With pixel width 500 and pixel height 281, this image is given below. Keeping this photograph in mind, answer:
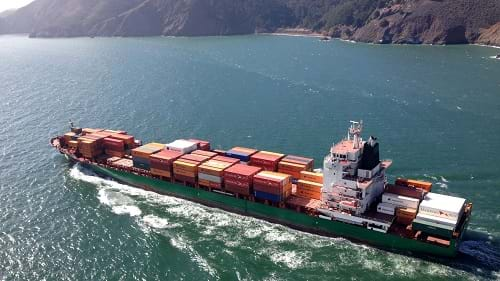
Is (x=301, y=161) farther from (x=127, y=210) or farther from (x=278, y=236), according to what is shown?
(x=127, y=210)

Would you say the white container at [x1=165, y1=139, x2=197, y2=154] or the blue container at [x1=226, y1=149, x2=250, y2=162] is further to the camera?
the white container at [x1=165, y1=139, x2=197, y2=154]

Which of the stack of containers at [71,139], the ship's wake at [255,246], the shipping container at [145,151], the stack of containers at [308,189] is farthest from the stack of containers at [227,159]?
the stack of containers at [71,139]

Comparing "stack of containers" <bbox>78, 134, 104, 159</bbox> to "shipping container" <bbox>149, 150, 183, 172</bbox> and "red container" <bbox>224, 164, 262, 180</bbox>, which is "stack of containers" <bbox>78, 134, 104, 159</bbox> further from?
"red container" <bbox>224, 164, 262, 180</bbox>

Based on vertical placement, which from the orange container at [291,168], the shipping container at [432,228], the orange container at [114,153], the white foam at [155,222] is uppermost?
the orange container at [291,168]

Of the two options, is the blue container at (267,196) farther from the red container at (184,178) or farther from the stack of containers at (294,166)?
the red container at (184,178)

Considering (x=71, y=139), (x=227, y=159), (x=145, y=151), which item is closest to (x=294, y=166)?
(x=227, y=159)

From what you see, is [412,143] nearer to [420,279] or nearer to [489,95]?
[420,279]

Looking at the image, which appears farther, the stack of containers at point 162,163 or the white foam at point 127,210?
the stack of containers at point 162,163

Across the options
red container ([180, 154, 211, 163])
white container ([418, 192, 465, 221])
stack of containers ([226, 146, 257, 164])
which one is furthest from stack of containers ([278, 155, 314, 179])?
white container ([418, 192, 465, 221])
